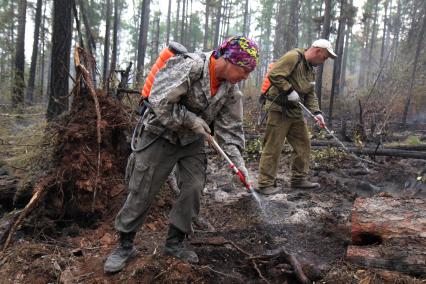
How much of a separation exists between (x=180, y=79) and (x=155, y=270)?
1674 millimetres

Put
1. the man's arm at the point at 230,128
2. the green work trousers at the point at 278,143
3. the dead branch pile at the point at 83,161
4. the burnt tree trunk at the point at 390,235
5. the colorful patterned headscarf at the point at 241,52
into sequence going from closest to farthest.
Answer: the colorful patterned headscarf at the point at 241,52, the burnt tree trunk at the point at 390,235, the man's arm at the point at 230,128, the dead branch pile at the point at 83,161, the green work trousers at the point at 278,143

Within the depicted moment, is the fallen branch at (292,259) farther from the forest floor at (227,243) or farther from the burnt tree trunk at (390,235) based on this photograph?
the burnt tree trunk at (390,235)

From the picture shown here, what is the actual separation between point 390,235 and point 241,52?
7.18 feet

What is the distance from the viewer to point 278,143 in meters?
5.80

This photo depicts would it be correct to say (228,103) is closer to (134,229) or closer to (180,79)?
(180,79)

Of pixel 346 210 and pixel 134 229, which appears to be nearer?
pixel 134 229

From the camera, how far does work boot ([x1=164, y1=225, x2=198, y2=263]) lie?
353 cm

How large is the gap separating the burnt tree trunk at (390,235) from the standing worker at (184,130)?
1307 millimetres

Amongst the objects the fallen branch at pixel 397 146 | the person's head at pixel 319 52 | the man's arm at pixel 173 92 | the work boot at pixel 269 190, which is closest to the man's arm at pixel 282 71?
the person's head at pixel 319 52

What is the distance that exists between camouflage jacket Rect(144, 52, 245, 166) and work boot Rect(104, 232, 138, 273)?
1.01 metres

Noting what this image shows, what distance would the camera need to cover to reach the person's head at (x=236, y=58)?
9.83ft

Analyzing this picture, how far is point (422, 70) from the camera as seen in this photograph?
59.2 feet

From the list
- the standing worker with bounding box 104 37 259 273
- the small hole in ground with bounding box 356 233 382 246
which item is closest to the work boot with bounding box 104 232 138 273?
the standing worker with bounding box 104 37 259 273

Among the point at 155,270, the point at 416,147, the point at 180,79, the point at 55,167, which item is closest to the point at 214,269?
the point at 155,270
